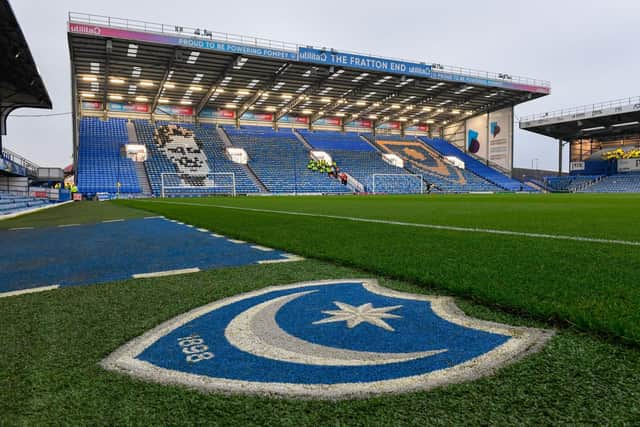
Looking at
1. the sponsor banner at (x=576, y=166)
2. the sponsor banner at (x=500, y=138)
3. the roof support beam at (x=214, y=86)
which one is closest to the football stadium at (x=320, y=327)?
the roof support beam at (x=214, y=86)

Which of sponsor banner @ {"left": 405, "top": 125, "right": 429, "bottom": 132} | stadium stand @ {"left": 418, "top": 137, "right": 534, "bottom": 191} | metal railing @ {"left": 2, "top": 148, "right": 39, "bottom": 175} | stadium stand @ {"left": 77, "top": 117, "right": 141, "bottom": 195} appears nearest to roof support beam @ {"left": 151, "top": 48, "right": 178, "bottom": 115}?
stadium stand @ {"left": 77, "top": 117, "right": 141, "bottom": 195}

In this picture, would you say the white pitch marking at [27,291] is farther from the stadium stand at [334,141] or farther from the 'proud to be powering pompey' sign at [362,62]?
the stadium stand at [334,141]

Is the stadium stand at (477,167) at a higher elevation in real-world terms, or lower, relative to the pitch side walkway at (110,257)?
higher

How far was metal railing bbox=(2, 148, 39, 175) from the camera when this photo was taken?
2955 centimetres

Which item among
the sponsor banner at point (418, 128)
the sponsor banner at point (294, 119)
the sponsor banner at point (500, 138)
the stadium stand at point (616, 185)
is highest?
the sponsor banner at point (294, 119)

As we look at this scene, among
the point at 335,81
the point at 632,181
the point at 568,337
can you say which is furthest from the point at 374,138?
the point at 568,337

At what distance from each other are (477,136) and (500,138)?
3.23 metres

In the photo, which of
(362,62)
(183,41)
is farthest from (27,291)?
(362,62)

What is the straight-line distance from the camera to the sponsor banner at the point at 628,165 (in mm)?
44719

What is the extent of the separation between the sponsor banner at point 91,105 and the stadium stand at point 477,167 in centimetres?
3824

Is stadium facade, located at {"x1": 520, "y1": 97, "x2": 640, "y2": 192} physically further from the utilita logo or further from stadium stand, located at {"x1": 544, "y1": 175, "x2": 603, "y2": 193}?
the utilita logo

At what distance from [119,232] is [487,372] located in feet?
21.5

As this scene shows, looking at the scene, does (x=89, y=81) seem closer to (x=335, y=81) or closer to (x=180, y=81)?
(x=180, y=81)

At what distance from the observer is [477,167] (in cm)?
4650
